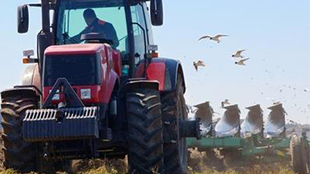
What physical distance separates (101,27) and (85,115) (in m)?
1.95

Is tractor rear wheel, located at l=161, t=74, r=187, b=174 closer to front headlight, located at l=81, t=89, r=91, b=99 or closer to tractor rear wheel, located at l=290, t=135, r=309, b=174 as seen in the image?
front headlight, located at l=81, t=89, r=91, b=99

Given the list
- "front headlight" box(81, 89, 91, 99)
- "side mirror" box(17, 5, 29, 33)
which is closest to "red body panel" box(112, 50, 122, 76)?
"front headlight" box(81, 89, 91, 99)

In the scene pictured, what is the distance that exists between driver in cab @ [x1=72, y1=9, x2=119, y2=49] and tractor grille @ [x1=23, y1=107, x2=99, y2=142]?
1.79 metres

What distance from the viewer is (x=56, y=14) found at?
33.3ft

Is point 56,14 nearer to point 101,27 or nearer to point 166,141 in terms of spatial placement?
point 101,27

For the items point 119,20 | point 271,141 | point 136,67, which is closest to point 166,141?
point 136,67

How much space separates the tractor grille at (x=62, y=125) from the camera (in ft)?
26.8

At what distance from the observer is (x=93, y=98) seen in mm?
8680

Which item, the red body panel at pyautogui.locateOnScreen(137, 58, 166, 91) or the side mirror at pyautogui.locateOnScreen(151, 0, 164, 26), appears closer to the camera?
the side mirror at pyautogui.locateOnScreen(151, 0, 164, 26)

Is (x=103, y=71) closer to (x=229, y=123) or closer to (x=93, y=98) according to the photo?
(x=93, y=98)

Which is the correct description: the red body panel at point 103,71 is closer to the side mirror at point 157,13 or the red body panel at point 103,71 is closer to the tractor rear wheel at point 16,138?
the tractor rear wheel at point 16,138

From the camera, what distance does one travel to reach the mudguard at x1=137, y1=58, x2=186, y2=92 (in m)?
9.98

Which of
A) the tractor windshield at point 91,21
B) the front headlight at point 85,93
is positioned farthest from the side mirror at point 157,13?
the front headlight at point 85,93

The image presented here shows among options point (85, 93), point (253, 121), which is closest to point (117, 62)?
point (85, 93)
